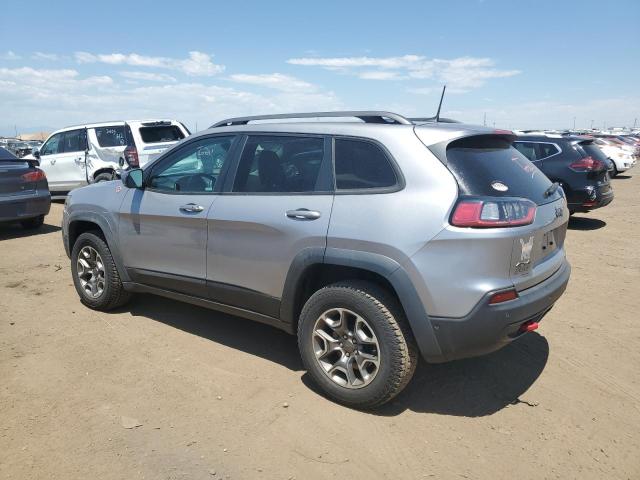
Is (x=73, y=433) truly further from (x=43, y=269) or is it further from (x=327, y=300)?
(x=43, y=269)

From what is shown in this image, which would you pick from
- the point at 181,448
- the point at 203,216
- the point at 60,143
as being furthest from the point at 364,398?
the point at 60,143

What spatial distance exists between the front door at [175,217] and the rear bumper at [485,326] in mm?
1926

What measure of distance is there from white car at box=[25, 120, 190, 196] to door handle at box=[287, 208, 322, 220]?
24.2ft

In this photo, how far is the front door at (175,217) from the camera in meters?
3.91

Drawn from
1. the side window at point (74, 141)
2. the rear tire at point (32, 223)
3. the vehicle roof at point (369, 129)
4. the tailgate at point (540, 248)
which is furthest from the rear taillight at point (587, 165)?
the side window at point (74, 141)

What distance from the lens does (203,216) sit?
3.83 m

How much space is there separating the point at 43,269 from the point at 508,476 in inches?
233

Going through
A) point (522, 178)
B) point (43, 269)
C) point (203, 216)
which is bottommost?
point (43, 269)

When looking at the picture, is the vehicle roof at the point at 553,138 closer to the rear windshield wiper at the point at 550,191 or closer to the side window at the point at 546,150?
the side window at the point at 546,150

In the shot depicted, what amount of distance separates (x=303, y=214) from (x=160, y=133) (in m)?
8.62

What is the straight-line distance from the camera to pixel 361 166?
3156mm

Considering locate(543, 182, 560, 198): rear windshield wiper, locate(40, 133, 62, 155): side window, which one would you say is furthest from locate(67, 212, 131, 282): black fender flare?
locate(40, 133, 62, 155): side window

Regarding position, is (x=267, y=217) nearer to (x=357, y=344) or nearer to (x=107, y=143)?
(x=357, y=344)

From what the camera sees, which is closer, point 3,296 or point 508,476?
point 508,476
